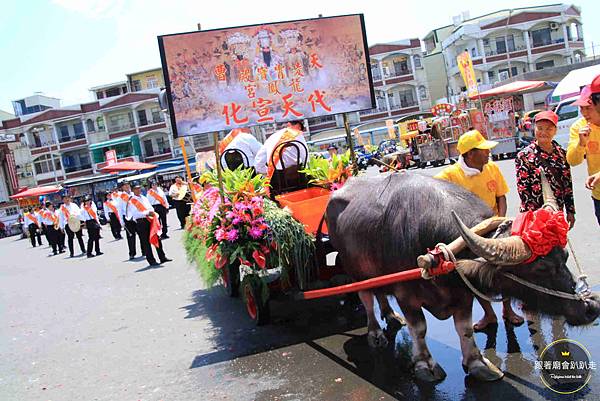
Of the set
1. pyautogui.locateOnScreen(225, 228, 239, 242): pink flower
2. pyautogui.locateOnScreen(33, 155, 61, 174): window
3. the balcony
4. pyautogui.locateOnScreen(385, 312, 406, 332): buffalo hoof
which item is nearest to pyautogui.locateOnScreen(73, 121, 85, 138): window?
the balcony

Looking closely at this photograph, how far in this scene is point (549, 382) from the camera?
11.8ft

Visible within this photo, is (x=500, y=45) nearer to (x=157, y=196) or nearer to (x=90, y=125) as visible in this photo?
(x=90, y=125)

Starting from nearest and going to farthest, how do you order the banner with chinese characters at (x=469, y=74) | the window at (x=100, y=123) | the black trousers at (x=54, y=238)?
1. the black trousers at (x=54, y=238)
2. the banner with chinese characters at (x=469, y=74)
3. the window at (x=100, y=123)

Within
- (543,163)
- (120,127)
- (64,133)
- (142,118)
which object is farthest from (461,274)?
(64,133)

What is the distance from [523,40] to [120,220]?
149ft

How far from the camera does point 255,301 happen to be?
577 cm

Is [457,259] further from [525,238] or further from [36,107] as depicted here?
[36,107]

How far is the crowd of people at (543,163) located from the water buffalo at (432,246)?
0.64 m

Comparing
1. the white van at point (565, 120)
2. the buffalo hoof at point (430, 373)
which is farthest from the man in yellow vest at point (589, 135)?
the white van at point (565, 120)

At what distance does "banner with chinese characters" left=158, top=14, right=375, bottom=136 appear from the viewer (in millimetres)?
5262

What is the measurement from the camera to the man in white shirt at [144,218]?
39.1ft

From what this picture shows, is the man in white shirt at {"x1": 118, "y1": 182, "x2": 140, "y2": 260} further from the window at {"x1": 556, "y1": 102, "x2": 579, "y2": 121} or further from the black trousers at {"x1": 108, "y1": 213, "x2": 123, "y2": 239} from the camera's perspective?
the window at {"x1": 556, "y1": 102, "x2": 579, "y2": 121}

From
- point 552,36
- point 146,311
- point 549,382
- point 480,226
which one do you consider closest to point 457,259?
point 480,226

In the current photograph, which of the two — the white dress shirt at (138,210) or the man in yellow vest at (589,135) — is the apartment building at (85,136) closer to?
the white dress shirt at (138,210)
